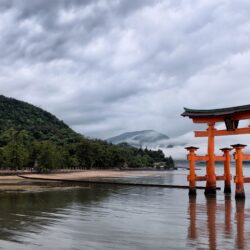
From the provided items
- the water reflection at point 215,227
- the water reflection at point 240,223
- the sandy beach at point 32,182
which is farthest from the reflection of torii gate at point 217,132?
the sandy beach at point 32,182

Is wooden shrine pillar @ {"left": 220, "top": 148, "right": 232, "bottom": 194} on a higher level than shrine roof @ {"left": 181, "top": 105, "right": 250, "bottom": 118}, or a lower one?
lower

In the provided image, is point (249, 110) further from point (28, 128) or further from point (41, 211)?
point (28, 128)

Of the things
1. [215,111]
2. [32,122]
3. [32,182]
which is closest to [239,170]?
[215,111]

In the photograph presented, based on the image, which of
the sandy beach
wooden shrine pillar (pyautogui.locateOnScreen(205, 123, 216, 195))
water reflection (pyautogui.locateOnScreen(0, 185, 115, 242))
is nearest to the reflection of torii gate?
wooden shrine pillar (pyautogui.locateOnScreen(205, 123, 216, 195))

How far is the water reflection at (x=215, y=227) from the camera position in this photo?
11.8 metres

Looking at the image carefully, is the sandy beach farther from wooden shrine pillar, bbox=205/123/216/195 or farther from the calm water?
wooden shrine pillar, bbox=205/123/216/195

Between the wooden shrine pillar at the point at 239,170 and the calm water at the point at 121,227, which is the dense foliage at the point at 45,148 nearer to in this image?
the wooden shrine pillar at the point at 239,170

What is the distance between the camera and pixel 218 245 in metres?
11.3

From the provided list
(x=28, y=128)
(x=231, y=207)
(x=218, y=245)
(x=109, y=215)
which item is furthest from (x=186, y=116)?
(x=28, y=128)

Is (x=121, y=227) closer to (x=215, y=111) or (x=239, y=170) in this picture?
(x=239, y=170)

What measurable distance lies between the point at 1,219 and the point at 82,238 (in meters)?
5.35

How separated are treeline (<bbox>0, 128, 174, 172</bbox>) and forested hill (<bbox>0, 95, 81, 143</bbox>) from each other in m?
6.34

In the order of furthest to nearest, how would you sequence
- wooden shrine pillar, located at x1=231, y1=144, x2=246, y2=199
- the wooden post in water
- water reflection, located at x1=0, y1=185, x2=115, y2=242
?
the wooden post in water, wooden shrine pillar, located at x1=231, y1=144, x2=246, y2=199, water reflection, located at x1=0, y1=185, x2=115, y2=242

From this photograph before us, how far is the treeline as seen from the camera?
7756cm
